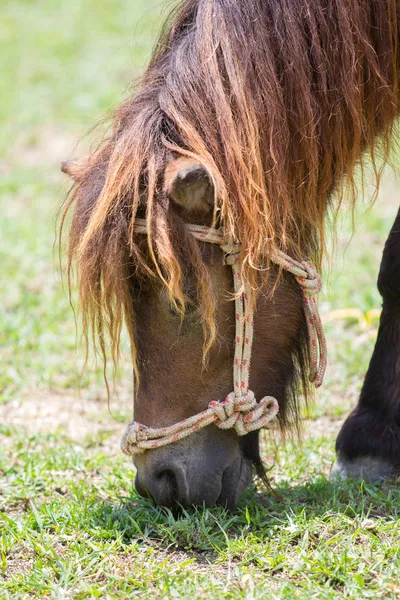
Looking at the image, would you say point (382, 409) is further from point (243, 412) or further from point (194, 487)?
point (194, 487)

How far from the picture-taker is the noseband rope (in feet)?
8.11

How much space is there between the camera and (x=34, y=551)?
2.51 metres

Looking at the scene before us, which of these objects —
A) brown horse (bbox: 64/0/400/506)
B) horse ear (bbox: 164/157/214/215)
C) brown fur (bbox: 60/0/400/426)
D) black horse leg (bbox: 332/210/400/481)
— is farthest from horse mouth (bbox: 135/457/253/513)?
horse ear (bbox: 164/157/214/215)

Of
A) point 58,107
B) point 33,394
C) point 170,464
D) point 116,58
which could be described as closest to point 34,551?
point 170,464

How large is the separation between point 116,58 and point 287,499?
25.7 ft

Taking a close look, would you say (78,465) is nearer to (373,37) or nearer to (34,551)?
(34,551)

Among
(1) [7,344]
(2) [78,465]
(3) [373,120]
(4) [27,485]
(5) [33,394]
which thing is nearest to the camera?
(3) [373,120]

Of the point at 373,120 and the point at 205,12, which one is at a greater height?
the point at 205,12

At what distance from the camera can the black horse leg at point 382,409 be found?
300cm

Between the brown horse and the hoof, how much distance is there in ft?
1.54

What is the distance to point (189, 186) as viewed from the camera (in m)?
2.35

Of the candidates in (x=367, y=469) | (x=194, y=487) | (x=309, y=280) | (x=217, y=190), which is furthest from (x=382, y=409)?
(x=217, y=190)

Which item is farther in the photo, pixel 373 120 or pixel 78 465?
pixel 78 465

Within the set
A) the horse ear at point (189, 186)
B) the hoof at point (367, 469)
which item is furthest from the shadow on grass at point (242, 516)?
the horse ear at point (189, 186)
